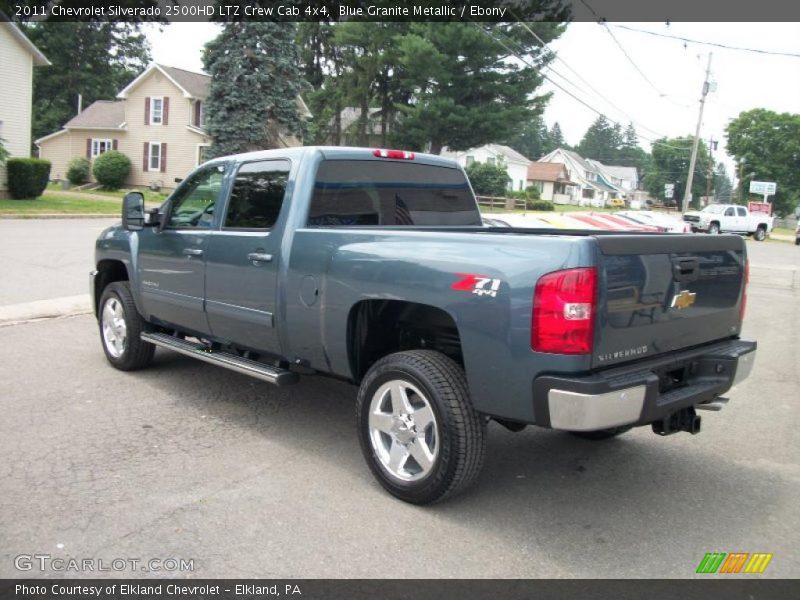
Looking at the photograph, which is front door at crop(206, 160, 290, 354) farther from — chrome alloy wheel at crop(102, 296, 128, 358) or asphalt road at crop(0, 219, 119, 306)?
asphalt road at crop(0, 219, 119, 306)

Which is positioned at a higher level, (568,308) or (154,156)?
(154,156)

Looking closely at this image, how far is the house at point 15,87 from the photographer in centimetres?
2898

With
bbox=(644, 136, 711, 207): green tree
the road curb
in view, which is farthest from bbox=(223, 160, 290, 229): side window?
bbox=(644, 136, 711, 207): green tree

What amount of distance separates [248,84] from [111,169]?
15.4 metres

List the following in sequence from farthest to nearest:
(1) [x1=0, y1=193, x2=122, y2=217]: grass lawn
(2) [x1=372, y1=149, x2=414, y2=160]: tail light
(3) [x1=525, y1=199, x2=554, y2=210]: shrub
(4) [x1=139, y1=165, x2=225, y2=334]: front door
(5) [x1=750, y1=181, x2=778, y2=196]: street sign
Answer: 1. (5) [x1=750, y1=181, x2=778, y2=196]: street sign
2. (3) [x1=525, y1=199, x2=554, y2=210]: shrub
3. (1) [x1=0, y1=193, x2=122, y2=217]: grass lawn
4. (4) [x1=139, y1=165, x2=225, y2=334]: front door
5. (2) [x1=372, y1=149, x2=414, y2=160]: tail light

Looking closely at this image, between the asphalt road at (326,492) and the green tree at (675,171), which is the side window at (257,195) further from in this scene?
→ the green tree at (675,171)

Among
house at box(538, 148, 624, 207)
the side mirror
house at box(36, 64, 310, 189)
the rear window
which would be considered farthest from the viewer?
house at box(538, 148, 624, 207)

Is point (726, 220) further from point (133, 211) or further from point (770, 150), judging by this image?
point (770, 150)

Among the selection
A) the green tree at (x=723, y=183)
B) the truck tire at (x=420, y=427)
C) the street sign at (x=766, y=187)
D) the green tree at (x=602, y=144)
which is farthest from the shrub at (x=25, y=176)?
the green tree at (x=723, y=183)

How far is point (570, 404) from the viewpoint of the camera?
10.9 feet

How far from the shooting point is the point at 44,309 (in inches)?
348

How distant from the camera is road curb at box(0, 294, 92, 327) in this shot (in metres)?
8.32

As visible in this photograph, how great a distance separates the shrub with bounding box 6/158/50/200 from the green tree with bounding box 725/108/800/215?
221 ft

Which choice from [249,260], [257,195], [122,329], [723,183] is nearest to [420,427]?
[249,260]
